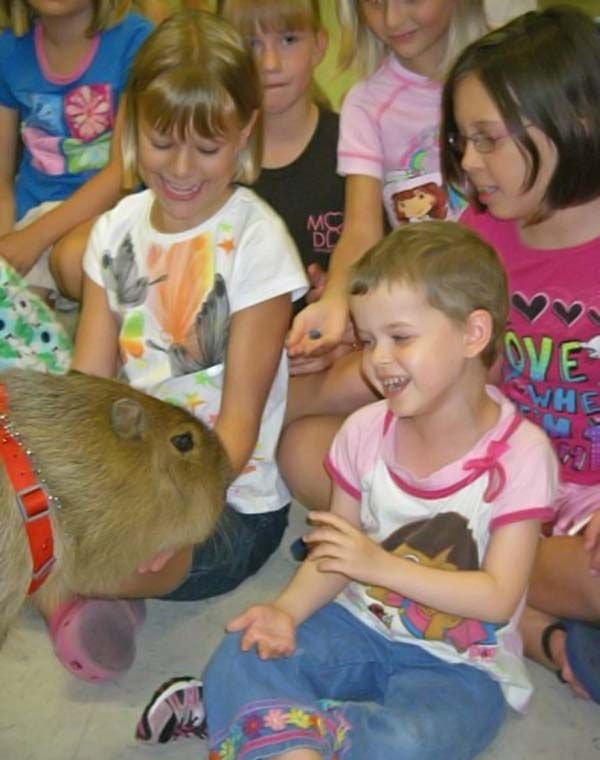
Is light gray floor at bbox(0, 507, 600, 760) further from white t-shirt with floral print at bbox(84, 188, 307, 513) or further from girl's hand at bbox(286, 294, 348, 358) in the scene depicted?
girl's hand at bbox(286, 294, 348, 358)

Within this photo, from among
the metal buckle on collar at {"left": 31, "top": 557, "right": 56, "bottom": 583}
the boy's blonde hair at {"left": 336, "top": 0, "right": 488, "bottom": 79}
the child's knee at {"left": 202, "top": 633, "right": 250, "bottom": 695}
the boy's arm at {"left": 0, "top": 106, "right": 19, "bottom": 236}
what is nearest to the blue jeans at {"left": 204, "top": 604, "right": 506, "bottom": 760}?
the child's knee at {"left": 202, "top": 633, "right": 250, "bottom": 695}

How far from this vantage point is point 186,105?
1.77 meters

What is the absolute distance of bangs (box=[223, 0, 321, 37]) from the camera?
2.15 metres

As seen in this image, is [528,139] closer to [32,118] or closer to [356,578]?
[356,578]

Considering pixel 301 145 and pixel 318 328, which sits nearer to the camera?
pixel 318 328

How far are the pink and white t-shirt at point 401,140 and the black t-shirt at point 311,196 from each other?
101 mm

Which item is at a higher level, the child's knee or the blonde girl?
the blonde girl

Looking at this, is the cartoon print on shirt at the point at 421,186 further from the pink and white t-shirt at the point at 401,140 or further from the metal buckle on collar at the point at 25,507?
the metal buckle on collar at the point at 25,507

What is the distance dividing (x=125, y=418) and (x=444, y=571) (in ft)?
1.60

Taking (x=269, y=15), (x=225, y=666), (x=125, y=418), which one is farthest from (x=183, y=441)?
(x=269, y=15)

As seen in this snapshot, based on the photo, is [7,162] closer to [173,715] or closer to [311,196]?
[311,196]

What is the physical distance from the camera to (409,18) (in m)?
2.09

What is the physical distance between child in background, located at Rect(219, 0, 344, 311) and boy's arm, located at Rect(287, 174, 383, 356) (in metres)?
0.08

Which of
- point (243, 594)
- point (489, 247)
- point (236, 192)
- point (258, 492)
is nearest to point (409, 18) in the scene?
point (236, 192)
